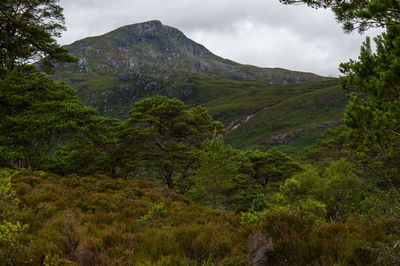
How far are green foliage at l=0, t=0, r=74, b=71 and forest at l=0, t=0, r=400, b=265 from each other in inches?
3.1

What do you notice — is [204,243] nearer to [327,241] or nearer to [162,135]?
[327,241]

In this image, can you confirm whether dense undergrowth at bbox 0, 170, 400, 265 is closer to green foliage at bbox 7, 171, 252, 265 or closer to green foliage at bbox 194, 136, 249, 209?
green foliage at bbox 7, 171, 252, 265

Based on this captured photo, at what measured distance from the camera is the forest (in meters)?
4.26

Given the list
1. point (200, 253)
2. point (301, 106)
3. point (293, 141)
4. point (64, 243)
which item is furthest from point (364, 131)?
point (301, 106)

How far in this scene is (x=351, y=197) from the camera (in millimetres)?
19844

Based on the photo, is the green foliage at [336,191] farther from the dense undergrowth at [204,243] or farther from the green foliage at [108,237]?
the dense undergrowth at [204,243]

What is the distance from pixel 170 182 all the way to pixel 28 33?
18.9 metres

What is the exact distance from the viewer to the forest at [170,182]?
426 centimetres

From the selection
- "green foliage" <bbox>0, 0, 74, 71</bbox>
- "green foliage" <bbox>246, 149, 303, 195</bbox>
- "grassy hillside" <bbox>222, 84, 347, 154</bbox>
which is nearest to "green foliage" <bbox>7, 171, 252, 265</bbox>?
"green foliage" <bbox>0, 0, 74, 71</bbox>

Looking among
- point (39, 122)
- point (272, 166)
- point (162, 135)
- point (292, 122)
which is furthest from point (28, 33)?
point (292, 122)

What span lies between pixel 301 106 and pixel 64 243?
172176mm

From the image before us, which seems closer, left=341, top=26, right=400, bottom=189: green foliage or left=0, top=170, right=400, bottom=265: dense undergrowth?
left=0, top=170, right=400, bottom=265: dense undergrowth

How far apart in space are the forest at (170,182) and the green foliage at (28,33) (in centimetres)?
8

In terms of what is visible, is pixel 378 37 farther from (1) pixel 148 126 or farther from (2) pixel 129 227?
(1) pixel 148 126
